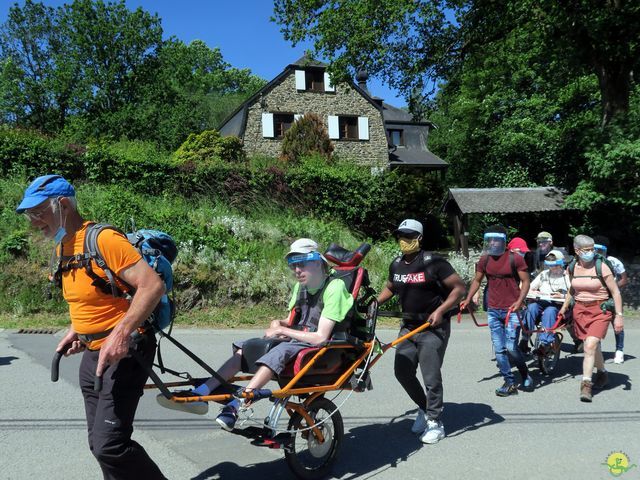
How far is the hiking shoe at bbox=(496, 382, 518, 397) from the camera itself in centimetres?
679

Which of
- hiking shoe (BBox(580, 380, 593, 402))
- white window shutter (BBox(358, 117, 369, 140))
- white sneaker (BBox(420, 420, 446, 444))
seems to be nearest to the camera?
white sneaker (BBox(420, 420, 446, 444))

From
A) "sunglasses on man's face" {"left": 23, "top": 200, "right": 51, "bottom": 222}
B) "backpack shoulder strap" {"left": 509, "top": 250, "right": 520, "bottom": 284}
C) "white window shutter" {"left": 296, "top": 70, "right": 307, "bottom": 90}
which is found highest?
"white window shutter" {"left": 296, "top": 70, "right": 307, "bottom": 90}

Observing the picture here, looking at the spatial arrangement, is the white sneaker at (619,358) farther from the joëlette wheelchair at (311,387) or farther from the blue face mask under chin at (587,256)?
Answer: the joëlette wheelchair at (311,387)

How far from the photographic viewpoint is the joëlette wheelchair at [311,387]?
401 cm

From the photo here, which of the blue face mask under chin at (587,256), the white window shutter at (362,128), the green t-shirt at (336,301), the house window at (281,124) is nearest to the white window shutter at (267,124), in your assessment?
the house window at (281,124)

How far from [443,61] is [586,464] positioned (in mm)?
17126

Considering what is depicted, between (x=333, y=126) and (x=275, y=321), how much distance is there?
3131 cm

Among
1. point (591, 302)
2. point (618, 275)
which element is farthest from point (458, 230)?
point (591, 302)

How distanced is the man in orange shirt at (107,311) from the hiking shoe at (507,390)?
4.57m

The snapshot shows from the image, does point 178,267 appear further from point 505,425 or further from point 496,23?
point 496,23

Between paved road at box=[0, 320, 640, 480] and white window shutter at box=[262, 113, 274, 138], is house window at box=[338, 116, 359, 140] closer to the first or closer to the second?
white window shutter at box=[262, 113, 274, 138]

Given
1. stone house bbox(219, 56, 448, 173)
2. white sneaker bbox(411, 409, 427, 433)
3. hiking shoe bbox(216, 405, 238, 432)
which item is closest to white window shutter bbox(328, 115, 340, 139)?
stone house bbox(219, 56, 448, 173)

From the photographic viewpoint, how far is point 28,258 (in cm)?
1266

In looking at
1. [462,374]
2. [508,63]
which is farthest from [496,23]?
[462,374]
